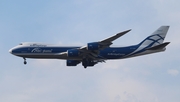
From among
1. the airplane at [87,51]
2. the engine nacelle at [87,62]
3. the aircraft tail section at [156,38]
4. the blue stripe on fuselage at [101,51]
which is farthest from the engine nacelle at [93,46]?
the aircraft tail section at [156,38]

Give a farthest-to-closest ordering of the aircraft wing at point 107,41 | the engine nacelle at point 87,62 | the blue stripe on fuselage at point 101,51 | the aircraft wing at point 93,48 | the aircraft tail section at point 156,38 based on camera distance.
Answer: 1. the aircraft tail section at point 156,38
2. the engine nacelle at point 87,62
3. the blue stripe on fuselage at point 101,51
4. the aircraft wing at point 93,48
5. the aircraft wing at point 107,41

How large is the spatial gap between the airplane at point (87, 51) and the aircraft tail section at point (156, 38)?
313 millimetres

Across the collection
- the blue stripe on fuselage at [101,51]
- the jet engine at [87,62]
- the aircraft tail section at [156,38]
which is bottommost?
the jet engine at [87,62]

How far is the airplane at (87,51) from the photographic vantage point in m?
67.8

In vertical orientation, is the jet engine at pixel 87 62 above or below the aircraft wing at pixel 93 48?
below

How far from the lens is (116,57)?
72.2 metres

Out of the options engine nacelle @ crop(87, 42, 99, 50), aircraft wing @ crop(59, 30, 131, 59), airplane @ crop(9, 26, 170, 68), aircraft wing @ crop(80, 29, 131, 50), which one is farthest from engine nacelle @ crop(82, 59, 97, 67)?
engine nacelle @ crop(87, 42, 99, 50)

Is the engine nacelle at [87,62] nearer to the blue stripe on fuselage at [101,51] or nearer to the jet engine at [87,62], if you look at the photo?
the jet engine at [87,62]

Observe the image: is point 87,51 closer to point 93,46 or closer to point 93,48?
point 93,48

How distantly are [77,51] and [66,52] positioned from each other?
72.2 inches

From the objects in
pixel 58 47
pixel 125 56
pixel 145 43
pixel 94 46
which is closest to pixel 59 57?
pixel 58 47

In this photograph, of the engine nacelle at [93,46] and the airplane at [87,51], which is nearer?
the engine nacelle at [93,46]

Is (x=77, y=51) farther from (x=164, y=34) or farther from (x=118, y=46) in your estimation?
(x=164, y=34)

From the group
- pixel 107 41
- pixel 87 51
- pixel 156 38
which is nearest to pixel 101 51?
pixel 87 51
